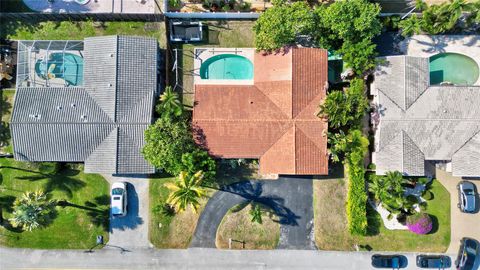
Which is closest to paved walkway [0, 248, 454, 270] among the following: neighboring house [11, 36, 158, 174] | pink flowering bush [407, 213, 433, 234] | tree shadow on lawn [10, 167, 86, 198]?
pink flowering bush [407, 213, 433, 234]

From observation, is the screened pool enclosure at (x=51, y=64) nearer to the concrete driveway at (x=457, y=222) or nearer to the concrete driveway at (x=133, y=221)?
the concrete driveway at (x=133, y=221)

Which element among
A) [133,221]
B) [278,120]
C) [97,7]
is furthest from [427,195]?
[97,7]

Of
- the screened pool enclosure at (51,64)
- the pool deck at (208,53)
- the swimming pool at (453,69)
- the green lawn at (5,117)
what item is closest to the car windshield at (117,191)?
the screened pool enclosure at (51,64)

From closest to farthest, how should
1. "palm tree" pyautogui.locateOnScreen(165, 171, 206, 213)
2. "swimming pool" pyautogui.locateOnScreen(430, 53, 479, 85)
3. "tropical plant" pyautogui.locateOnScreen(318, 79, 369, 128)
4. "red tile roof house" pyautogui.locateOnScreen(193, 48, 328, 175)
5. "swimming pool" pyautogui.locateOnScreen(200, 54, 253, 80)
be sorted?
1. "palm tree" pyautogui.locateOnScreen(165, 171, 206, 213)
2. "tropical plant" pyautogui.locateOnScreen(318, 79, 369, 128)
3. "red tile roof house" pyautogui.locateOnScreen(193, 48, 328, 175)
4. "swimming pool" pyautogui.locateOnScreen(430, 53, 479, 85)
5. "swimming pool" pyautogui.locateOnScreen(200, 54, 253, 80)

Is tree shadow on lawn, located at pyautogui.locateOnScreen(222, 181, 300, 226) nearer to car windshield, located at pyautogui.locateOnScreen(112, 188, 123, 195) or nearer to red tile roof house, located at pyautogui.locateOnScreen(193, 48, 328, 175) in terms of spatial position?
red tile roof house, located at pyautogui.locateOnScreen(193, 48, 328, 175)

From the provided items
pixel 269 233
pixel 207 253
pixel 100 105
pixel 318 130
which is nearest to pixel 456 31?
pixel 318 130

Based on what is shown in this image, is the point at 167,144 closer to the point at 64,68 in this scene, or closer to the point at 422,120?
the point at 64,68
